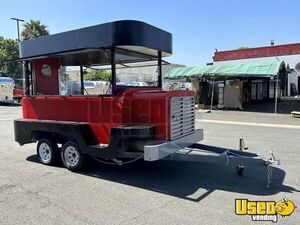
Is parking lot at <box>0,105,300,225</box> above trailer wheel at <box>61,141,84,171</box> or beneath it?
beneath

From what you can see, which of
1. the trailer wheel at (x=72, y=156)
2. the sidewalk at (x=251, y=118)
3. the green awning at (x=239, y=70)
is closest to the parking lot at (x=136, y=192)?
the trailer wheel at (x=72, y=156)

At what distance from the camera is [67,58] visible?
7.60 metres

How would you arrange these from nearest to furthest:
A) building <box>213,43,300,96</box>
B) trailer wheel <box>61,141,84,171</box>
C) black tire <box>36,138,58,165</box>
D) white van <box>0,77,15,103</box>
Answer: trailer wheel <box>61,141,84,171</box> < black tire <box>36,138,58,165</box> < white van <box>0,77,15,103</box> < building <box>213,43,300,96</box>

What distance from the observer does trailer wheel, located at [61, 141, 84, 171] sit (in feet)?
22.7

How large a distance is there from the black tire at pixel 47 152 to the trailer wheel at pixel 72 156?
1.33 ft

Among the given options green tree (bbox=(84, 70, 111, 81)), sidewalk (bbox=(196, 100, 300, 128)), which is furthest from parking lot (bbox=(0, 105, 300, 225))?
sidewalk (bbox=(196, 100, 300, 128))

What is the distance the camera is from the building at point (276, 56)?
35.4 m

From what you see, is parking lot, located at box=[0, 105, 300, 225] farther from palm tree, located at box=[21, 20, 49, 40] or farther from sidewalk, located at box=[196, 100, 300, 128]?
palm tree, located at box=[21, 20, 49, 40]

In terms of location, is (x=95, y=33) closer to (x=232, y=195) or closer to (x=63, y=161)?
(x=63, y=161)

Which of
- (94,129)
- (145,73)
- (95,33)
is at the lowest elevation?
(94,129)

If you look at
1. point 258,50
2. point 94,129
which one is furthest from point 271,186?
point 258,50

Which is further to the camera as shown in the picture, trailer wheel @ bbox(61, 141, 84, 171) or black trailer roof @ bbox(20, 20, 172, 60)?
trailer wheel @ bbox(61, 141, 84, 171)

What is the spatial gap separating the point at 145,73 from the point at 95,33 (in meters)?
1.61

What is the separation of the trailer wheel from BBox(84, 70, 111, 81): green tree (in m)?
1.50
